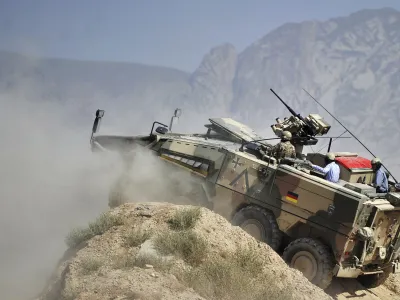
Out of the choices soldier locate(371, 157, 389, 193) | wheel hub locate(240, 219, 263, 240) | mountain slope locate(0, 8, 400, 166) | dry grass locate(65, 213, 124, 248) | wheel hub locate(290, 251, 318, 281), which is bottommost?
dry grass locate(65, 213, 124, 248)

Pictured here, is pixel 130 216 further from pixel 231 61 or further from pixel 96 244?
pixel 231 61

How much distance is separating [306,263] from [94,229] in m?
3.96

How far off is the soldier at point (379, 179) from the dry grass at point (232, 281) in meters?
3.84

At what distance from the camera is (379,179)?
11.7 metres

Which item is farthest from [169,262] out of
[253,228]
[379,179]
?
[379,179]

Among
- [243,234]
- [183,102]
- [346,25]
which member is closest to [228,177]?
[243,234]

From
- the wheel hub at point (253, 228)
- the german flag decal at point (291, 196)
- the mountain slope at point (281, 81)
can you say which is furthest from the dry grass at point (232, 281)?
the mountain slope at point (281, 81)

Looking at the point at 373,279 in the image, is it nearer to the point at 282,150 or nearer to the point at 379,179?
the point at 379,179

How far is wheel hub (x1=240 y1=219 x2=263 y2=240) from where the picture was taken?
37.1ft

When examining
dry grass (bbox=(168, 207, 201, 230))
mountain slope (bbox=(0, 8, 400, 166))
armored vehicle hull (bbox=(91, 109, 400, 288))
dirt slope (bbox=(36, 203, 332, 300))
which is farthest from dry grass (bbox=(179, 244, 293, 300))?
mountain slope (bbox=(0, 8, 400, 166))

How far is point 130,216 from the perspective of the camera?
10.0 metres

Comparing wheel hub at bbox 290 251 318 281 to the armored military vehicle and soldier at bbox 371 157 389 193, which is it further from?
soldier at bbox 371 157 389 193

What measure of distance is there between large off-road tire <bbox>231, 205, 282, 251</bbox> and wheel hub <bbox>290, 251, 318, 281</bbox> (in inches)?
24.7

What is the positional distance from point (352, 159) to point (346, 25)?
65219mm
